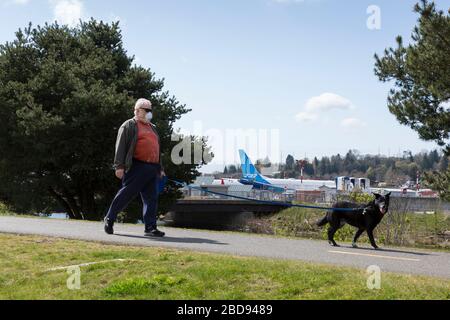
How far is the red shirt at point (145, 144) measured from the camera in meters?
9.08

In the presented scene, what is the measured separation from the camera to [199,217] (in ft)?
178

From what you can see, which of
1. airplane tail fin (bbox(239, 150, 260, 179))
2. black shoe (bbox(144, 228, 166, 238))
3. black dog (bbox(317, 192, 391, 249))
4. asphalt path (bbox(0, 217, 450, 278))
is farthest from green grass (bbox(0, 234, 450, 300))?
airplane tail fin (bbox(239, 150, 260, 179))

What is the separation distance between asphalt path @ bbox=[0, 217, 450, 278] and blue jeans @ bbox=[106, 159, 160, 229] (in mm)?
507

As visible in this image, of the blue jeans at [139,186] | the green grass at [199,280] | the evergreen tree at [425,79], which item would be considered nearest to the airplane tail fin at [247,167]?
the evergreen tree at [425,79]

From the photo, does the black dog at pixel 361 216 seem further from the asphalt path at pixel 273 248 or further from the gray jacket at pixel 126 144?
the gray jacket at pixel 126 144

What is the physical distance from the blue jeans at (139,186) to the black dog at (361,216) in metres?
2.84

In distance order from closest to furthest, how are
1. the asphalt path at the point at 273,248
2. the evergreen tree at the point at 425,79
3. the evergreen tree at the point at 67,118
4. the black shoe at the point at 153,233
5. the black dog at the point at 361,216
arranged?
1. the asphalt path at the point at 273,248
2. the black dog at the point at 361,216
3. the black shoe at the point at 153,233
4. the evergreen tree at the point at 425,79
5. the evergreen tree at the point at 67,118

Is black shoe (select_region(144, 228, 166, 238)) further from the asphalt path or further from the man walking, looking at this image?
the man walking

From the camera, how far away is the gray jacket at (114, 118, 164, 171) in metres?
8.90

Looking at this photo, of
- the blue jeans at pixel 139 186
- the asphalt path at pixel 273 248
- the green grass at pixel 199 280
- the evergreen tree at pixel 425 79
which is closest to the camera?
the green grass at pixel 199 280
